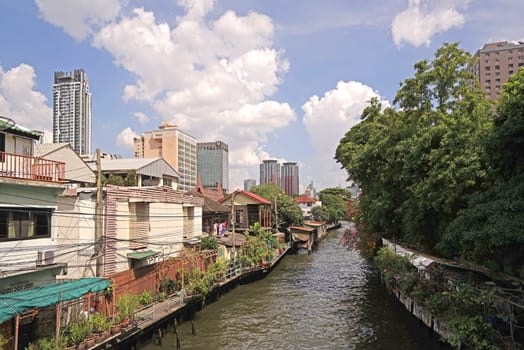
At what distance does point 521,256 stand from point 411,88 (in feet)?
42.3

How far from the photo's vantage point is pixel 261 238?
39.3 meters

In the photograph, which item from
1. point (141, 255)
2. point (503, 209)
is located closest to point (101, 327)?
point (141, 255)

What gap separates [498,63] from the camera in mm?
103438

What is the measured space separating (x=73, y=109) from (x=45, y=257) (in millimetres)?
156271

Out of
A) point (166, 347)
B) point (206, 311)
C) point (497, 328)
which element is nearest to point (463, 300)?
point (497, 328)

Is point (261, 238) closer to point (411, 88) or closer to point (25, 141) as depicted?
point (411, 88)

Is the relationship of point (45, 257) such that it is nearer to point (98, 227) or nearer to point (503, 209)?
point (98, 227)

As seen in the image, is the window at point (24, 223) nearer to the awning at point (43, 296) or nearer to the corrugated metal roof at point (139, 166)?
the awning at point (43, 296)

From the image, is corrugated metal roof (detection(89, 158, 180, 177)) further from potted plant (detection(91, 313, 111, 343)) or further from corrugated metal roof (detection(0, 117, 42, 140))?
potted plant (detection(91, 313, 111, 343))

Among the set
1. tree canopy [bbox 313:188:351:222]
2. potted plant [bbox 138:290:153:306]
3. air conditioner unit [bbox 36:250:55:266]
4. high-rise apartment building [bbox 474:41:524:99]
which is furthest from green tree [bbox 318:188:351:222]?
air conditioner unit [bbox 36:250:55:266]

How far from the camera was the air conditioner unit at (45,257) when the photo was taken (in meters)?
15.8

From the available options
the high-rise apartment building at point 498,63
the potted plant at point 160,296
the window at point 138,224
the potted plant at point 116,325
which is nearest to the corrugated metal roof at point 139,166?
the window at point 138,224

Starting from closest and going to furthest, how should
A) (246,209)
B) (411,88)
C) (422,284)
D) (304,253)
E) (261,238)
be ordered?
(422,284), (411,88), (261,238), (246,209), (304,253)

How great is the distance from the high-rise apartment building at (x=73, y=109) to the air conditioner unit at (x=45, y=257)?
14296 centimetres
